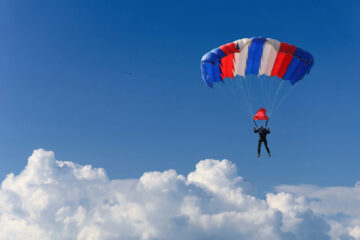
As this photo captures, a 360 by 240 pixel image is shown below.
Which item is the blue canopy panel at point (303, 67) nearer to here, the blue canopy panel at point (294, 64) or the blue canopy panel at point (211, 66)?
the blue canopy panel at point (294, 64)

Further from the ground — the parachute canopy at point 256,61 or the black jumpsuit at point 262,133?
the parachute canopy at point 256,61

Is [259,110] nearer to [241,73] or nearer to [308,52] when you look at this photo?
[241,73]

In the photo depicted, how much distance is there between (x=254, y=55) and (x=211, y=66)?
4.07m

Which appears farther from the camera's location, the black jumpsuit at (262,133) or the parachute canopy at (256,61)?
the parachute canopy at (256,61)

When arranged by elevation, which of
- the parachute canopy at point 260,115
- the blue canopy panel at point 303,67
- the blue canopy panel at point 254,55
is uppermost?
the blue canopy panel at point 254,55

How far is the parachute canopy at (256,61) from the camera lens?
1465 inches

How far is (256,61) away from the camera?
3841cm

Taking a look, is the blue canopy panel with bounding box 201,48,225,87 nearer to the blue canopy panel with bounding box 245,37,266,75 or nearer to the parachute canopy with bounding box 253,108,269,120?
the blue canopy panel with bounding box 245,37,266,75

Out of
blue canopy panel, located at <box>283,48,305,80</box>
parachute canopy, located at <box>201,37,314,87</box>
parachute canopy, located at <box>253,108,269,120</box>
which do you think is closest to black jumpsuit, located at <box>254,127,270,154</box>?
parachute canopy, located at <box>253,108,269,120</box>

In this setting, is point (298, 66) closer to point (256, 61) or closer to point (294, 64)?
point (294, 64)

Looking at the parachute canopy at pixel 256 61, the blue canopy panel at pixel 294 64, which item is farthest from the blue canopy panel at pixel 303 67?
the blue canopy panel at pixel 294 64

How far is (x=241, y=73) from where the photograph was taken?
127ft

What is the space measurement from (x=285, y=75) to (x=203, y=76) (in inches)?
295

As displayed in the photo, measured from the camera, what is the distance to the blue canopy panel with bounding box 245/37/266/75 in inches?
1474
